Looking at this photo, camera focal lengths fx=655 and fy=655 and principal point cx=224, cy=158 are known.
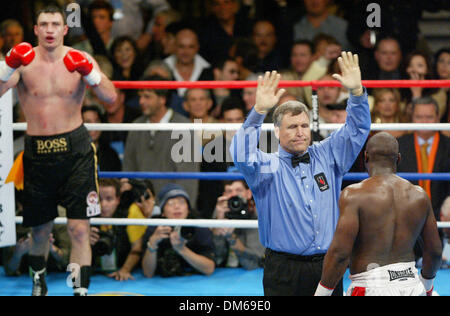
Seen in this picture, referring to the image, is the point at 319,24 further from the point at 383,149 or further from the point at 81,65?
the point at 383,149

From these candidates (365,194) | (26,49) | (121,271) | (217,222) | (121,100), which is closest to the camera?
(365,194)

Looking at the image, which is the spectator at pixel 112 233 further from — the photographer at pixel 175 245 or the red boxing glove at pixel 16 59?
the red boxing glove at pixel 16 59

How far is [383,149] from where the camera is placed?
2537mm

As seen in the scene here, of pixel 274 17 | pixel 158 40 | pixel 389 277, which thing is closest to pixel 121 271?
pixel 389 277

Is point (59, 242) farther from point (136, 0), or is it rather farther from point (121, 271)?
point (136, 0)

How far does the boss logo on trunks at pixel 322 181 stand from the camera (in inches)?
111

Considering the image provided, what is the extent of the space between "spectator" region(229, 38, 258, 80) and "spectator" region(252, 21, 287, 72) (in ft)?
0.45

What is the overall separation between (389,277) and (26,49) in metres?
1.94

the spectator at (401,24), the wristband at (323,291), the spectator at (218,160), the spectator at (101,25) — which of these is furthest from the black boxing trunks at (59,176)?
the spectator at (401,24)

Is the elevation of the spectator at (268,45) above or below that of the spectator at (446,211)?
above

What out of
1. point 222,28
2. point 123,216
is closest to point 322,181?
point 123,216

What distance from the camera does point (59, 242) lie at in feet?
13.2

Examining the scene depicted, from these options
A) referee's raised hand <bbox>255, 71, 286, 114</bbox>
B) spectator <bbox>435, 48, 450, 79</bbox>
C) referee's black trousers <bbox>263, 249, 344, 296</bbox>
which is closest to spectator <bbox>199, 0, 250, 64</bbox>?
spectator <bbox>435, 48, 450, 79</bbox>

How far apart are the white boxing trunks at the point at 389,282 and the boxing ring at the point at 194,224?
1.12 m
